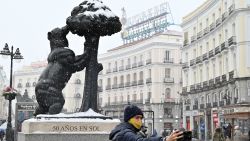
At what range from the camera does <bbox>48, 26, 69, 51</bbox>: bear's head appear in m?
10.3

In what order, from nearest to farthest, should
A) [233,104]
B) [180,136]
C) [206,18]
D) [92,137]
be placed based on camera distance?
1. [180,136]
2. [92,137]
3. [233,104]
4. [206,18]

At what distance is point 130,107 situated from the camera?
423 cm

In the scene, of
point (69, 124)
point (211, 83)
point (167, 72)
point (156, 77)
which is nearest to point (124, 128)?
point (69, 124)

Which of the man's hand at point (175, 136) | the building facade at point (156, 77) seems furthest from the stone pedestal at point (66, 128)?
the building facade at point (156, 77)

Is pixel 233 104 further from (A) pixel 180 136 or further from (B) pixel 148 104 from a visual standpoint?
(A) pixel 180 136

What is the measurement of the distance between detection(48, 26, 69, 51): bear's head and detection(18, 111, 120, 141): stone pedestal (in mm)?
1694

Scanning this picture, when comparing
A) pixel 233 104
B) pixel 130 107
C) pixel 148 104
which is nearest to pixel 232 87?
pixel 233 104

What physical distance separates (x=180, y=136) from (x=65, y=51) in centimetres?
690

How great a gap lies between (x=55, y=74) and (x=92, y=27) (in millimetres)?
1310

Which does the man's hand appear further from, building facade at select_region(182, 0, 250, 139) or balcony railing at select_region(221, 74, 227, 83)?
balcony railing at select_region(221, 74, 227, 83)

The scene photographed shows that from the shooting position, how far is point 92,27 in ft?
33.4

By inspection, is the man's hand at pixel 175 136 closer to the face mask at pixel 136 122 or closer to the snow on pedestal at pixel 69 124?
the face mask at pixel 136 122

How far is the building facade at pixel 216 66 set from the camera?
122 feet

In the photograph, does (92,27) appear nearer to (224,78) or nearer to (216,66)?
(224,78)
